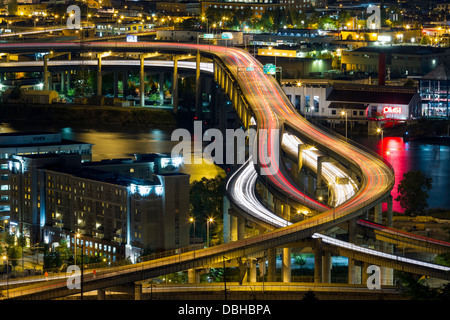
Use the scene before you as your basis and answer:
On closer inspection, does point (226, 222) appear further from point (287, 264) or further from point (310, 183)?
point (310, 183)

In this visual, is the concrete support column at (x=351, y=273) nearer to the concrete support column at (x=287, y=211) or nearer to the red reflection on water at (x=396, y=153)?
the concrete support column at (x=287, y=211)

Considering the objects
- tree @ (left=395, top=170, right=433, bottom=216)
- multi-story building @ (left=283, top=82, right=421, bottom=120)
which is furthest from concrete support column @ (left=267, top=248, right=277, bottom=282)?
multi-story building @ (left=283, top=82, right=421, bottom=120)

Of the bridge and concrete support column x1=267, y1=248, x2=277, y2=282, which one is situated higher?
the bridge

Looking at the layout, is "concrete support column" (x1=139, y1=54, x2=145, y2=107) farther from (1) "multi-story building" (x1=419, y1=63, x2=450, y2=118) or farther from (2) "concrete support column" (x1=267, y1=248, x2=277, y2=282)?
(2) "concrete support column" (x1=267, y1=248, x2=277, y2=282)

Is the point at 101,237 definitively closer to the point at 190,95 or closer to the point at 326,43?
the point at 190,95

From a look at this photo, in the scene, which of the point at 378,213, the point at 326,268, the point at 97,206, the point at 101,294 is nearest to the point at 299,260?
the point at 326,268

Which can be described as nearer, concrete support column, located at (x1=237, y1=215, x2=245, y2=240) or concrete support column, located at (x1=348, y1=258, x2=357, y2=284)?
concrete support column, located at (x1=348, y1=258, x2=357, y2=284)
